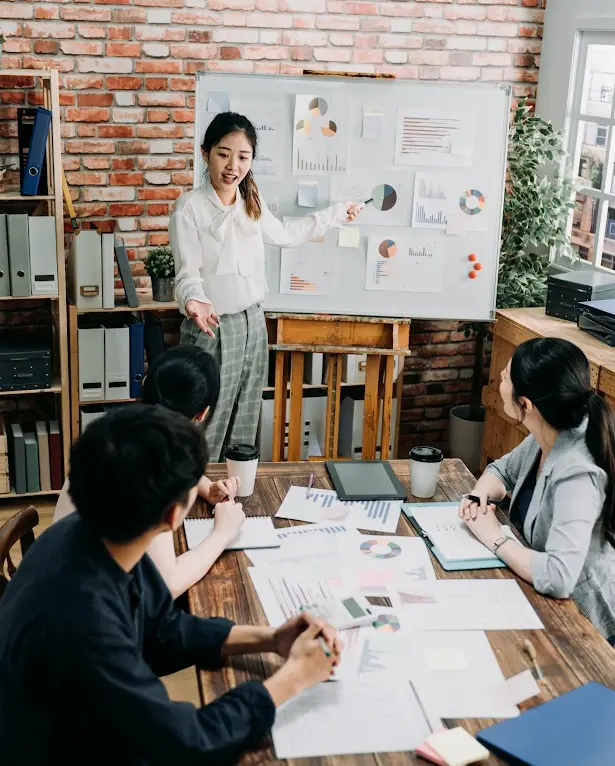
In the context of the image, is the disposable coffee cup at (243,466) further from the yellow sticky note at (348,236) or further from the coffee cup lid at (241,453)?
the yellow sticky note at (348,236)

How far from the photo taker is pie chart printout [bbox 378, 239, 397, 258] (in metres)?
3.68

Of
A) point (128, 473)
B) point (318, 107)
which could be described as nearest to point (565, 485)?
point (128, 473)

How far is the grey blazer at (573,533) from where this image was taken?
192cm

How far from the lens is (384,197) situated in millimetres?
3641

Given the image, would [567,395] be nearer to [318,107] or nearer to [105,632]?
[105,632]

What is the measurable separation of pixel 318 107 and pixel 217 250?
0.72 metres

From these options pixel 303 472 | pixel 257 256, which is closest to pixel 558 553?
pixel 303 472

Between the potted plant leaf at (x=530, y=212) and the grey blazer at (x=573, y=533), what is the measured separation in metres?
2.00

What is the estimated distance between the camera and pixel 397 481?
95.0 inches

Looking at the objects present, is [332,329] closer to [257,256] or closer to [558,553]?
[257,256]

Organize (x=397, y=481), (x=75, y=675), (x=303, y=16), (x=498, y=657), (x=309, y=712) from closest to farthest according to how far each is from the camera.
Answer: (x=75, y=675), (x=309, y=712), (x=498, y=657), (x=397, y=481), (x=303, y=16)

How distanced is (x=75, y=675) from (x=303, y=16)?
11.1ft

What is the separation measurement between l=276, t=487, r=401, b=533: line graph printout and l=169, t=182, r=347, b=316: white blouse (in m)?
1.11

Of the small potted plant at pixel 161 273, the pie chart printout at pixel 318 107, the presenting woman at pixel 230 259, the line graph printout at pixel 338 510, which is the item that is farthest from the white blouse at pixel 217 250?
the line graph printout at pixel 338 510
